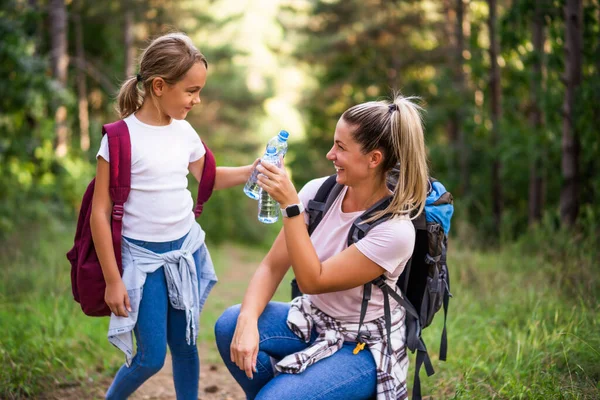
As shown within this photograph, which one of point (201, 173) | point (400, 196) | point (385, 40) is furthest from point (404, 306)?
point (385, 40)

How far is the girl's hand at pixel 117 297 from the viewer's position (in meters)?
2.74

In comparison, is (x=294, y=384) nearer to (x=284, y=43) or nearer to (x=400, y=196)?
(x=400, y=196)

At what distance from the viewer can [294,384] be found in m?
2.53

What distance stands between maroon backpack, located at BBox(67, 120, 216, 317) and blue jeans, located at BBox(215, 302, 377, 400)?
59 centimetres

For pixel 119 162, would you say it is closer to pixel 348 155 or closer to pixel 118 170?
pixel 118 170

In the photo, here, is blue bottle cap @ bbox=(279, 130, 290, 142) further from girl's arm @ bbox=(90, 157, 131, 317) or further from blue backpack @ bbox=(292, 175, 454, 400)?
girl's arm @ bbox=(90, 157, 131, 317)

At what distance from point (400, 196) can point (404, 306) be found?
511mm

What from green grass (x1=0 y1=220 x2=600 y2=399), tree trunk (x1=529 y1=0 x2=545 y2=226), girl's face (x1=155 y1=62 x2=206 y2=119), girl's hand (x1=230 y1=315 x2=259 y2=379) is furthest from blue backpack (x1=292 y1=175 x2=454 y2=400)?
tree trunk (x1=529 y1=0 x2=545 y2=226)

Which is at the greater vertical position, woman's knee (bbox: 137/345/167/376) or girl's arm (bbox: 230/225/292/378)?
girl's arm (bbox: 230/225/292/378)

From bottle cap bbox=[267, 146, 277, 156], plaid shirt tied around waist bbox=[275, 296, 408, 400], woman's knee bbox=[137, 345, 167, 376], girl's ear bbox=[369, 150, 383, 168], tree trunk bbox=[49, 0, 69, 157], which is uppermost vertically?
tree trunk bbox=[49, 0, 69, 157]

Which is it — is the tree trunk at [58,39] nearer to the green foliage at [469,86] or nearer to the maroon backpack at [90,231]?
the green foliage at [469,86]

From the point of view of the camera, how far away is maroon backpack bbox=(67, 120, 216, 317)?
272 centimetres

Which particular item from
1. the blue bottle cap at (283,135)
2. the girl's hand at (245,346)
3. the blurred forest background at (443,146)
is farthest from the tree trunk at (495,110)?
the girl's hand at (245,346)

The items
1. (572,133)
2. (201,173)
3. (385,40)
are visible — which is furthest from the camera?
(385,40)
